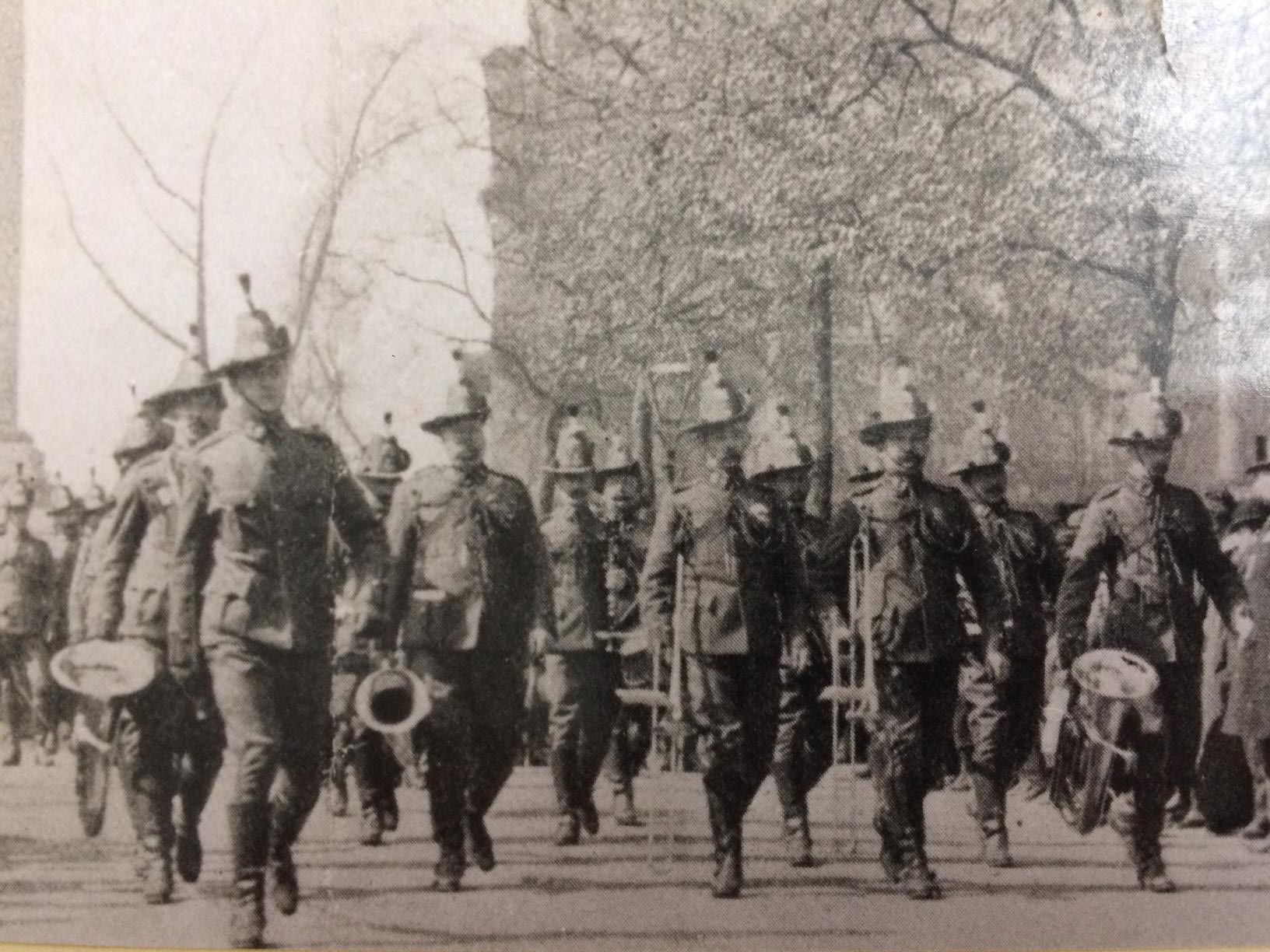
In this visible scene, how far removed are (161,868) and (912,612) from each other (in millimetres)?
3567

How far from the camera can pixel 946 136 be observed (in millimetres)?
8023

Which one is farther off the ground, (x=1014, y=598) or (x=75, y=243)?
(x=75, y=243)

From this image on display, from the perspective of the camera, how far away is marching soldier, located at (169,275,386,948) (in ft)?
22.9

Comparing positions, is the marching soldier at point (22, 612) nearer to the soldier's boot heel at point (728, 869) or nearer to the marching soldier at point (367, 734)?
the marching soldier at point (367, 734)

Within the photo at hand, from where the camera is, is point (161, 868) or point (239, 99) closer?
point (161, 868)

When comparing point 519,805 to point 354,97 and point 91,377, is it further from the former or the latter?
point 354,97

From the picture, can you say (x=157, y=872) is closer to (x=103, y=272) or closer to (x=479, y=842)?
(x=479, y=842)

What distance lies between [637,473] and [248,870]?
→ 251 cm

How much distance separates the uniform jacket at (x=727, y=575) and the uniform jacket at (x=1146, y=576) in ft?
4.64

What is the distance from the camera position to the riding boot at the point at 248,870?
6.96m

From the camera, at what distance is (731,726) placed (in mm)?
7297

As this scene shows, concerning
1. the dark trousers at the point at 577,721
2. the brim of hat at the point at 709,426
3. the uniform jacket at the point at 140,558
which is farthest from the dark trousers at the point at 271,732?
the brim of hat at the point at 709,426

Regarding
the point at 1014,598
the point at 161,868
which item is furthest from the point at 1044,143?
the point at 161,868

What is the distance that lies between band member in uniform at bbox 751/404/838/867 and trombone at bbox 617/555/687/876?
0.49m
